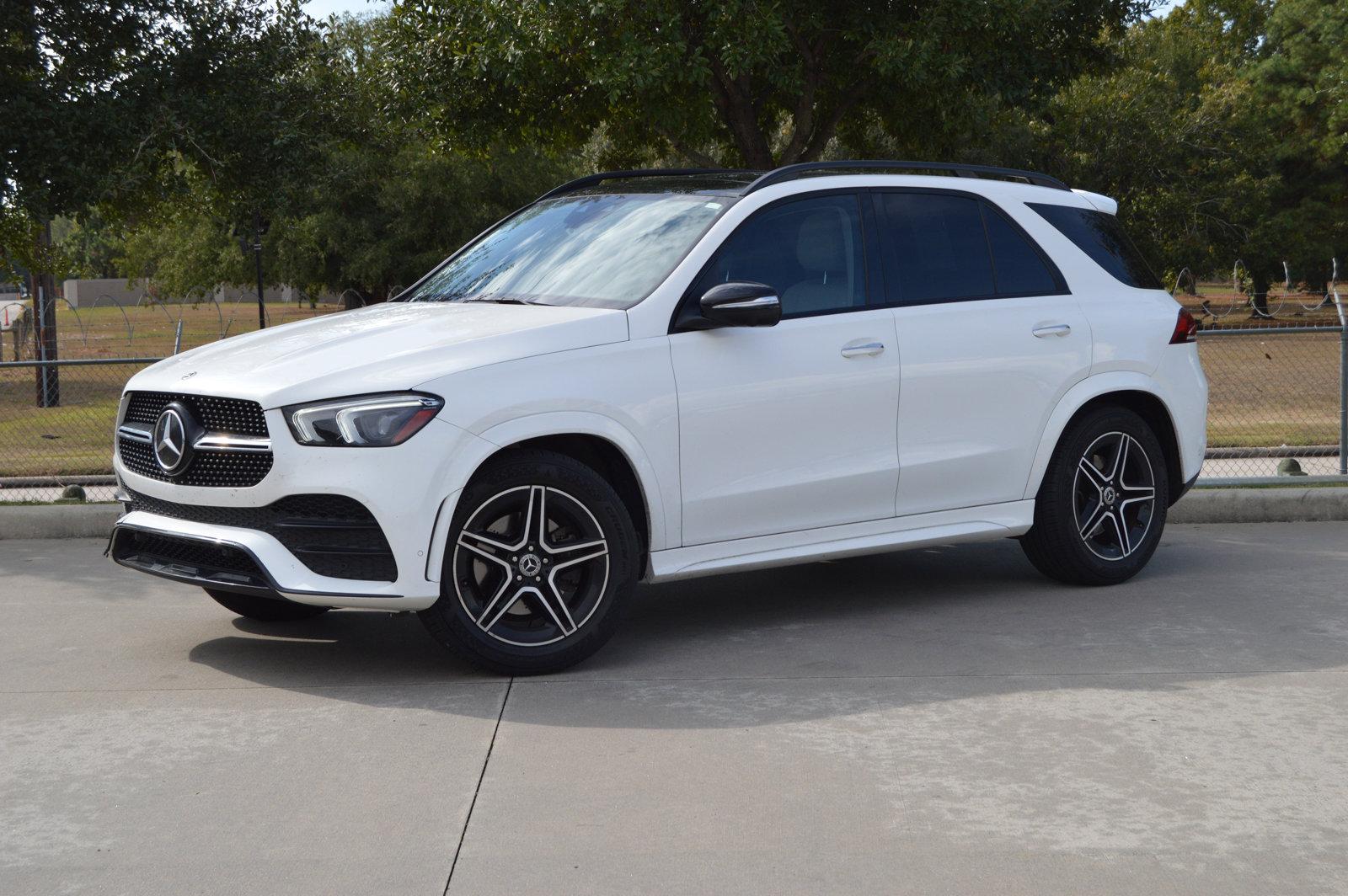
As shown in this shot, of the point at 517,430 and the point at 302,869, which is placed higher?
the point at 517,430

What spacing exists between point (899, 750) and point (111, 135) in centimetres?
1433

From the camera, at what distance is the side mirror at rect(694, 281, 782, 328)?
6.11m

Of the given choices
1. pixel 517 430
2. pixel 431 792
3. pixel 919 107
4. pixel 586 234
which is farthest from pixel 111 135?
pixel 431 792

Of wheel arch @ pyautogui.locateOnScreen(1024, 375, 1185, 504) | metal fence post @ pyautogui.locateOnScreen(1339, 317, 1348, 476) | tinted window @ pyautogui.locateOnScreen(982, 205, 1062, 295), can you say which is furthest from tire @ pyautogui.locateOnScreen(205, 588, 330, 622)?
metal fence post @ pyautogui.locateOnScreen(1339, 317, 1348, 476)

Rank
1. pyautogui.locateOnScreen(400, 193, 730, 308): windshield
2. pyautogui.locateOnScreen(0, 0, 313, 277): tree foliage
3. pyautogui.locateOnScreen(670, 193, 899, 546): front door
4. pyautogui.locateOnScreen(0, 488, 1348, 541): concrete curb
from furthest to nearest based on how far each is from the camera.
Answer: pyautogui.locateOnScreen(0, 0, 313, 277): tree foliage < pyautogui.locateOnScreen(0, 488, 1348, 541): concrete curb < pyautogui.locateOnScreen(400, 193, 730, 308): windshield < pyautogui.locateOnScreen(670, 193, 899, 546): front door

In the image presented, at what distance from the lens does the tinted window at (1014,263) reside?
7.30 m

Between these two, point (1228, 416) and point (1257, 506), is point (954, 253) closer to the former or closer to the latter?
point (1257, 506)

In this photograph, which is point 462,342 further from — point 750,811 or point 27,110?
point 27,110

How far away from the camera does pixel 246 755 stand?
198 inches

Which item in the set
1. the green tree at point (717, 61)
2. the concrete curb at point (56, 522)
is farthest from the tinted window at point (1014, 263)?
the green tree at point (717, 61)

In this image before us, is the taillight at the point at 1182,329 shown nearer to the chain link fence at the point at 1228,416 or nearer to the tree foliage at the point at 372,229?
the chain link fence at the point at 1228,416

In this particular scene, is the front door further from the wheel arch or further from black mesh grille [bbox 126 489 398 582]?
black mesh grille [bbox 126 489 398 582]

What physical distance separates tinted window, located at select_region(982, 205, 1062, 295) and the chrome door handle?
0.90 metres

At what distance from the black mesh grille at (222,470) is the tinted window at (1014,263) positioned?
3.49 metres
